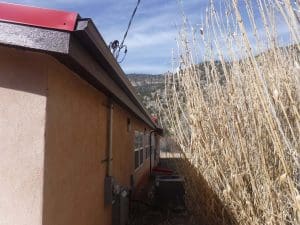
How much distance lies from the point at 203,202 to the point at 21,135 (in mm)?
2255

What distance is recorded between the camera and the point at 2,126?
280cm

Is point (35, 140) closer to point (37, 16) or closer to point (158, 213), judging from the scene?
point (37, 16)

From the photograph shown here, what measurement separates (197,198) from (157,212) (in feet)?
10.6

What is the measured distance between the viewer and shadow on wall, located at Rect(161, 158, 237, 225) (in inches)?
155

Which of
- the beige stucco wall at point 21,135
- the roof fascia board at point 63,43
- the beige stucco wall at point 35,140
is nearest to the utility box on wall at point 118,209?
the beige stucco wall at point 35,140

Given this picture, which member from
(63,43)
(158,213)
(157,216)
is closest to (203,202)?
(63,43)

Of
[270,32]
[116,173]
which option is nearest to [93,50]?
[270,32]

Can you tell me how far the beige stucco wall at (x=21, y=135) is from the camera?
8.98 feet

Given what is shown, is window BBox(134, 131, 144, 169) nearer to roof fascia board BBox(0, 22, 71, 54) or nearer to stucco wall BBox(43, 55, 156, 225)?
stucco wall BBox(43, 55, 156, 225)

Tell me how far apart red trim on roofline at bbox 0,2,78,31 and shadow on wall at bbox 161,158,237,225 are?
2.06 meters

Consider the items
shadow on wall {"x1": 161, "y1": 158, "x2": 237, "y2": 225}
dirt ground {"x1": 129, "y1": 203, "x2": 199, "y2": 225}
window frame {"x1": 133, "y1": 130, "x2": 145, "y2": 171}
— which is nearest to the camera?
shadow on wall {"x1": 161, "y1": 158, "x2": 237, "y2": 225}

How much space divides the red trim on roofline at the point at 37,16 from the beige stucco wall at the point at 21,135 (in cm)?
27

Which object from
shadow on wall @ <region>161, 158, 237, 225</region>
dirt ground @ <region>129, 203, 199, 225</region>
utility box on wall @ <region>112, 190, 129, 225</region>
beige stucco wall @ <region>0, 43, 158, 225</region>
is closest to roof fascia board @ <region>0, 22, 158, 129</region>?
beige stucco wall @ <region>0, 43, 158, 225</region>

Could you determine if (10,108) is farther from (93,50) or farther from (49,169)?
(93,50)
